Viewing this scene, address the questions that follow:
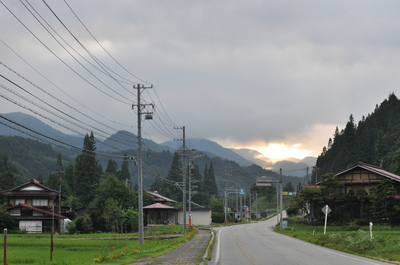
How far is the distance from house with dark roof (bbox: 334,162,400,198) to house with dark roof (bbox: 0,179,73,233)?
121 ft

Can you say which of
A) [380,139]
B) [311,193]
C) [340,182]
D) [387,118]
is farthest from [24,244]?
[387,118]

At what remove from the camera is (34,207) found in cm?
6381

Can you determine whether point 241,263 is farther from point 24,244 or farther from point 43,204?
point 43,204

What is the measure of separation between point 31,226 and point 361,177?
43596mm

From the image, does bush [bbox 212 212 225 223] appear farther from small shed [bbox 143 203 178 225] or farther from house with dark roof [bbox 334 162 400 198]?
house with dark roof [bbox 334 162 400 198]

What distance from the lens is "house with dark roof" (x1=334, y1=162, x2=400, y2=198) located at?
59.4 m

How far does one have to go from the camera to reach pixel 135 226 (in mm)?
60062

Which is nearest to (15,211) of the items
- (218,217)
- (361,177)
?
(218,217)

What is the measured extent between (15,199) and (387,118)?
304ft

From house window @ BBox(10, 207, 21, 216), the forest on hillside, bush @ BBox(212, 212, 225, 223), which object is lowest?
bush @ BBox(212, 212, 225, 223)

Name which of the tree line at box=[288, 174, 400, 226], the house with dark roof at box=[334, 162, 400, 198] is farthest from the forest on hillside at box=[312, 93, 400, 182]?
the tree line at box=[288, 174, 400, 226]

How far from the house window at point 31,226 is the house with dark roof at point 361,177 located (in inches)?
1554

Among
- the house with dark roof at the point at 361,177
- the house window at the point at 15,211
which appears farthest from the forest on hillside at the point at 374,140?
the house window at the point at 15,211

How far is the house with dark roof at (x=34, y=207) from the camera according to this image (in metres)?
60.6
